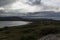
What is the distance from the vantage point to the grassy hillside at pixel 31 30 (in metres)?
1.18

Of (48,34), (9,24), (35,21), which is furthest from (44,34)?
(9,24)

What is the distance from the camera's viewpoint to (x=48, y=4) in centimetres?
127

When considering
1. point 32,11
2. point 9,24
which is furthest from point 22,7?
point 9,24

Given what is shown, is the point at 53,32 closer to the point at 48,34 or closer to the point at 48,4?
the point at 48,34

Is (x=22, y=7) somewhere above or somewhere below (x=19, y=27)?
above

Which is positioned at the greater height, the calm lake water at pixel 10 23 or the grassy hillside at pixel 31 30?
the calm lake water at pixel 10 23

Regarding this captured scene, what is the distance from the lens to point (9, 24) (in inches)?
50.4

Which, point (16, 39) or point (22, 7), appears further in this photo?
point (22, 7)

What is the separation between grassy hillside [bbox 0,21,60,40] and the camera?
46.5 inches

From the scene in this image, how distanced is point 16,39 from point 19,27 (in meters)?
0.15

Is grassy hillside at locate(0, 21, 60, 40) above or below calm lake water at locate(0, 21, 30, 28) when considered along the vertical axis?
below

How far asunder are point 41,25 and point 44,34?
0.32 feet

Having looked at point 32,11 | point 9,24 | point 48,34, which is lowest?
point 48,34

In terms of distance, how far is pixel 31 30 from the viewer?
1233mm
